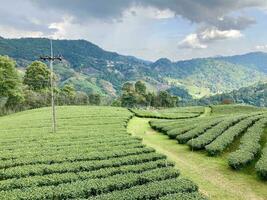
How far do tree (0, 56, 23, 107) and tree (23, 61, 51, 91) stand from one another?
18.2 meters

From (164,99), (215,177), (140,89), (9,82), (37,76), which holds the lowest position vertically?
(215,177)

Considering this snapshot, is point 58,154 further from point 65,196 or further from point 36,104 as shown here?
point 36,104

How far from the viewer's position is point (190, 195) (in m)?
20.2

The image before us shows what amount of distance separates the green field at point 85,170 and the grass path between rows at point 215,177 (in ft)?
7.22

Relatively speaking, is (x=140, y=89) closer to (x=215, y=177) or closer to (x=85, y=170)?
(x=215, y=177)

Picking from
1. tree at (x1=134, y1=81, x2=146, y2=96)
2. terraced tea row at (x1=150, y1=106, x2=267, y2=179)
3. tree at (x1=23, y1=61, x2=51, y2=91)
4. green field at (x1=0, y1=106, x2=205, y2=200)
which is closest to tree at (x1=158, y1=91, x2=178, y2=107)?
tree at (x1=134, y1=81, x2=146, y2=96)

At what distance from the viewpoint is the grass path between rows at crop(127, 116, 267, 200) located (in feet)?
80.7

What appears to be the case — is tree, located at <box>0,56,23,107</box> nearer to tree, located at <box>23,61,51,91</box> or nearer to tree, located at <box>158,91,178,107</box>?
tree, located at <box>23,61,51,91</box>

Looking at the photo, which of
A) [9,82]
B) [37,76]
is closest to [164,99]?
[37,76]

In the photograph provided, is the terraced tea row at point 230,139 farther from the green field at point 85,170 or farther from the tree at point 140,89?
→ the tree at point 140,89

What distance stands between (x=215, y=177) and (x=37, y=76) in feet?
270

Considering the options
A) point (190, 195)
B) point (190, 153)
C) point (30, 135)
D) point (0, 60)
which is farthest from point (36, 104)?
point (190, 195)

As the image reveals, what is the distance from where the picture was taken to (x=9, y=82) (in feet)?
265

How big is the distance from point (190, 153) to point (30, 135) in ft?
61.5
